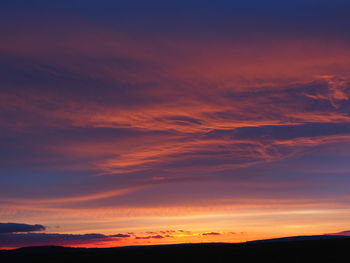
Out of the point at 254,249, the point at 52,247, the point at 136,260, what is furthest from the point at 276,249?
the point at 52,247

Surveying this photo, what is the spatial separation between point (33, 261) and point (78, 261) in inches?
414

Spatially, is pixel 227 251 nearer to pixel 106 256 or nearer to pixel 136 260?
pixel 136 260

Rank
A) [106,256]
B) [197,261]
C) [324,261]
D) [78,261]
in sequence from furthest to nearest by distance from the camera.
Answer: [106,256] → [78,261] → [197,261] → [324,261]

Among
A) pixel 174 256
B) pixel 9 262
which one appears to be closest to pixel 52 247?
pixel 9 262

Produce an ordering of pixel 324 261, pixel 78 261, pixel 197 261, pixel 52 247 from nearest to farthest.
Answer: pixel 324 261 → pixel 197 261 → pixel 78 261 → pixel 52 247

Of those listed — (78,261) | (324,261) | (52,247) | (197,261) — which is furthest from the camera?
(52,247)

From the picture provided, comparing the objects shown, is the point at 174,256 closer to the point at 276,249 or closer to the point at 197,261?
the point at 197,261

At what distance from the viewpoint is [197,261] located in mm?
73938

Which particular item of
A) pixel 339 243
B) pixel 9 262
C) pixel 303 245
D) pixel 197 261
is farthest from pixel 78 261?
pixel 339 243

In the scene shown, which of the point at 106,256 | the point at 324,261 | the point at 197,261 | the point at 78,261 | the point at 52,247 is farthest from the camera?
the point at 52,247

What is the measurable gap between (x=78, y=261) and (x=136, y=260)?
1153 cm

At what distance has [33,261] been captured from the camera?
86.0 m

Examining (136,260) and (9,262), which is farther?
(9,262)

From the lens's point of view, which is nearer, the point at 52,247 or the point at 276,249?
the point at 276,249
